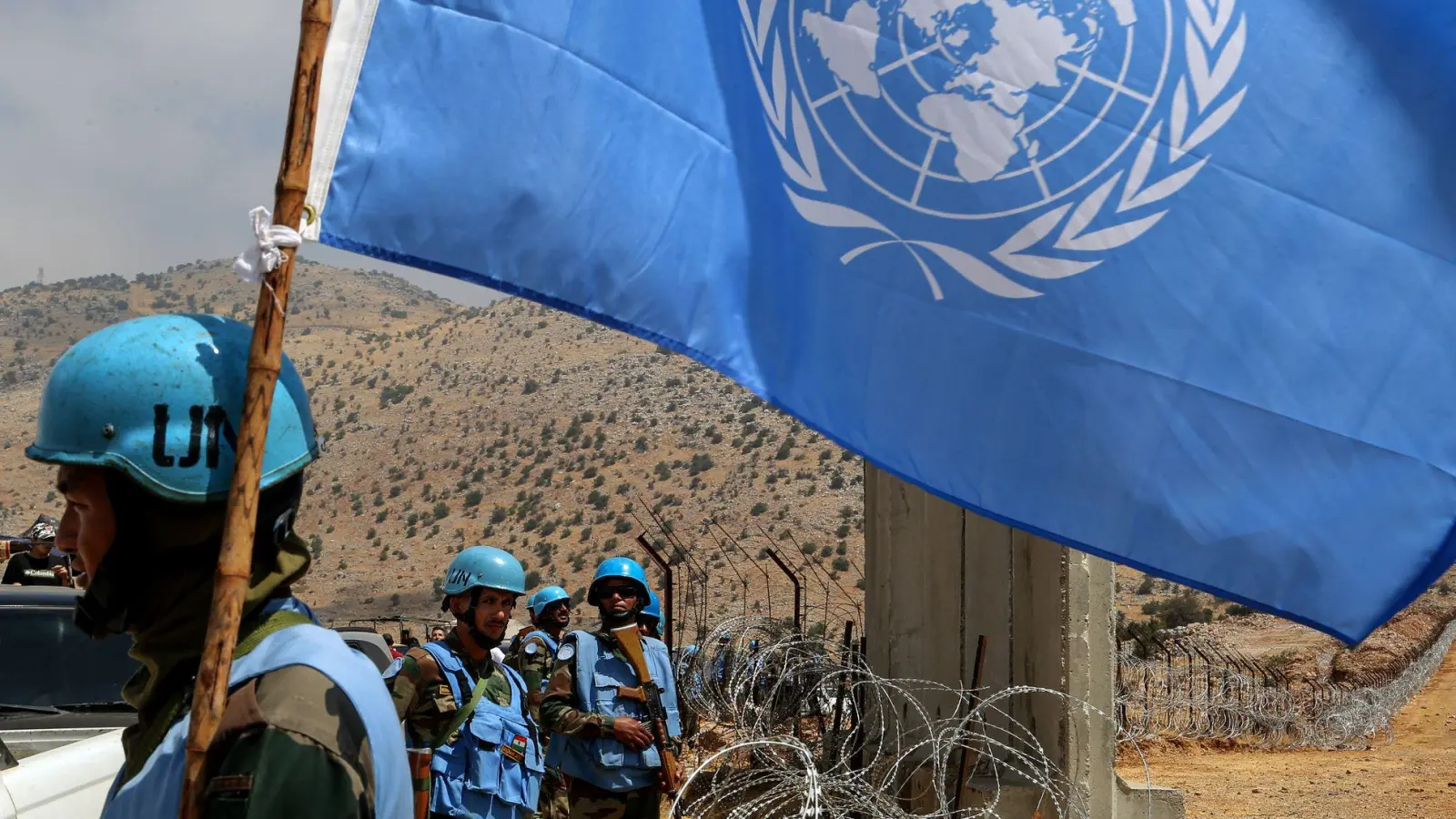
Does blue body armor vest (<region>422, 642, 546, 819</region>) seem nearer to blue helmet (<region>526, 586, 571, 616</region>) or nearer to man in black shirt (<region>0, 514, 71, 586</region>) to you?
blue helmet (<region>526, 586, 571, 616</region>)

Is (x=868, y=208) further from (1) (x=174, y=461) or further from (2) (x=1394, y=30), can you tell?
(1) (x=174, y=461)

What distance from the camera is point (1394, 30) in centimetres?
349

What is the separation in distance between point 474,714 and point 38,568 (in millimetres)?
6262

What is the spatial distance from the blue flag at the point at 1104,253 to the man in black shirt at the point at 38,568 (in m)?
7.76

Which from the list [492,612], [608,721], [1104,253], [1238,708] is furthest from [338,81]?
[1238,708]

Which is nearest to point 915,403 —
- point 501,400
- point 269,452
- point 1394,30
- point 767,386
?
point 767,386

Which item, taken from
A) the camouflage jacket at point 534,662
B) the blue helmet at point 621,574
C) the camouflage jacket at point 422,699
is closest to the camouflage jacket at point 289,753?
the camouflage jacket at point 422,699

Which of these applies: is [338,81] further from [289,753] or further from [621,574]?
[621,574]

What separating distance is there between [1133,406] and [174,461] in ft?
7.83

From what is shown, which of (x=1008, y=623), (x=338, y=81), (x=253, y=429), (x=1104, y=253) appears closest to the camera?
(x=253, y=429)

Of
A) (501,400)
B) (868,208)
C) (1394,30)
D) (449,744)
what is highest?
(501,400)

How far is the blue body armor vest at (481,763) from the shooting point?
575 cm

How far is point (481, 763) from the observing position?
227 inches

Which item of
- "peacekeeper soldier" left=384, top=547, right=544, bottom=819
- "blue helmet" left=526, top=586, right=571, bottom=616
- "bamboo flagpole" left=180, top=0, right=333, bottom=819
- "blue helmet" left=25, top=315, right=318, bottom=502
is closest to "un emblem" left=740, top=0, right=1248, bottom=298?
"bamboo flagpole" left=180, top=0, right=333, bottom=819
